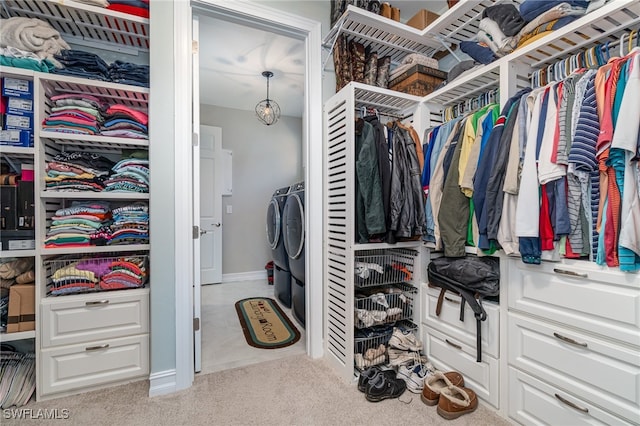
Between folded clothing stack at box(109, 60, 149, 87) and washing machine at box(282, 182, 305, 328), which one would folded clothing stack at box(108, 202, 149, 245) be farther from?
washing machine at box(282, 182, 305, 328)

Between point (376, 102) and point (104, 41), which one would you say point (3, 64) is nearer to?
point (104, 41)

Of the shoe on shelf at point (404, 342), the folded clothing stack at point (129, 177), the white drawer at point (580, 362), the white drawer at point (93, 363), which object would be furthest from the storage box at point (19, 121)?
the white drawer at point (580, 362)

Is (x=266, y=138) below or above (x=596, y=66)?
above

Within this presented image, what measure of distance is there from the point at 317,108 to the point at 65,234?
1653 mm

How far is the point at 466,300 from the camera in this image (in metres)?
1.53

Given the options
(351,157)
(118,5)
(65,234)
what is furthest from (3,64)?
(351,157)

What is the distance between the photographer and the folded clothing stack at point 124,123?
1716mm

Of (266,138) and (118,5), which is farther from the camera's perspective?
(266,138)

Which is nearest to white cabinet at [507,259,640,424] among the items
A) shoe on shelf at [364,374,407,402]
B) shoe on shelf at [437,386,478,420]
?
shoe on shelf at [437,386,478,420]

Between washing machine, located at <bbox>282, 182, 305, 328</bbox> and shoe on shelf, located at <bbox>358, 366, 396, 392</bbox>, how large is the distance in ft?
2.86

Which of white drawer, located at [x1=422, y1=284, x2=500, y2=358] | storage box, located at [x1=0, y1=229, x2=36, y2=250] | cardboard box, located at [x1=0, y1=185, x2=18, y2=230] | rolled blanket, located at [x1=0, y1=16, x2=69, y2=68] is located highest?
rolled blanket, located at [x1=0, y1=16, x2=69, y2=68]

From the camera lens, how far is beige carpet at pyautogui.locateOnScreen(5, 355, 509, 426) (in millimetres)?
1405

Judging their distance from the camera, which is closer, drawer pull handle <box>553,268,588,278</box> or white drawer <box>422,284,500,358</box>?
drawer pull handle <box>553,268,588,278</box>

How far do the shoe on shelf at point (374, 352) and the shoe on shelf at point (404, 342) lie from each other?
0.06 metres
